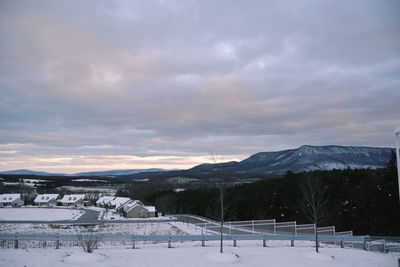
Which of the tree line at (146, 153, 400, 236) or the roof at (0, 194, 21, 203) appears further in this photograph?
the roof at (0, 194, 21, 203)

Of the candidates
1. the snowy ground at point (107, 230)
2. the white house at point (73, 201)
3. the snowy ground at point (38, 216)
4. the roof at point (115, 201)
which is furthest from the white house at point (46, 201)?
the snowy ground at point (107, 230)

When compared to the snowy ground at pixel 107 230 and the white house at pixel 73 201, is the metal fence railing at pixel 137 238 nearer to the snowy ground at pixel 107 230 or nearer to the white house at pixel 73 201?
the snowy ground at pixel 107 230

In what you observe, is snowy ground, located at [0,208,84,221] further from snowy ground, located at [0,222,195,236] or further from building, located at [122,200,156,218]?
snowy ground, located at [0,222,195,236]

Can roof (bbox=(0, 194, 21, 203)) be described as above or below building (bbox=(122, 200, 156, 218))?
below

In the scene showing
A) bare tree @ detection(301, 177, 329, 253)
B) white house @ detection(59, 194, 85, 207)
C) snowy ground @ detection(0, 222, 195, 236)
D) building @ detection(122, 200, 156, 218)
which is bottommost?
white house @ detection(59, 194, 85, 207)

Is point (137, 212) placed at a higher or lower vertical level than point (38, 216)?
higher

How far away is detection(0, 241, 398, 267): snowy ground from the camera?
43.0 feet

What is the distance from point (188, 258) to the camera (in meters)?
14.5

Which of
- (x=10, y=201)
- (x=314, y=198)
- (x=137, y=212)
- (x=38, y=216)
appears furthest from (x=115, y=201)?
(x=314, y=198)

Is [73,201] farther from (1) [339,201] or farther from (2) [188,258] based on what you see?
(2) [188,258]

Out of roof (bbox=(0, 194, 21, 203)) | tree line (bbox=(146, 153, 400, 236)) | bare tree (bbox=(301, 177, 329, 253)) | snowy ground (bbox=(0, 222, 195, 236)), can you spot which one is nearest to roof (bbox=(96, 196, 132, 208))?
roof (bbox=(0, 194, 21, 203))

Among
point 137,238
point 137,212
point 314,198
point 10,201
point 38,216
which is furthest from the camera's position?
point 10,201

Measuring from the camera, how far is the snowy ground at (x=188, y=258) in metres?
13.1

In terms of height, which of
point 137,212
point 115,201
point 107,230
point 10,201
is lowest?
point 10,201
